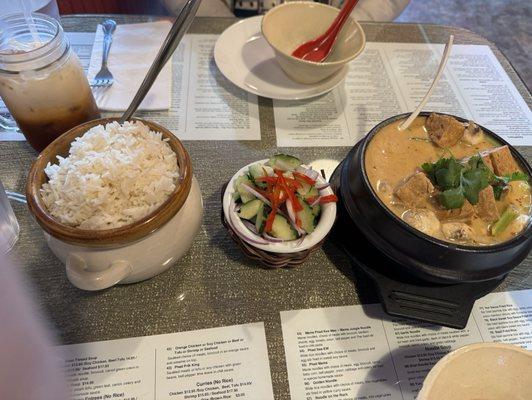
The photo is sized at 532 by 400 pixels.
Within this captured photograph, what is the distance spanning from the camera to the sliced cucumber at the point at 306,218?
81cm

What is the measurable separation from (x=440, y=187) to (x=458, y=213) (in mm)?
66

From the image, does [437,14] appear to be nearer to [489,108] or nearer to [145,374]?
[489,108]

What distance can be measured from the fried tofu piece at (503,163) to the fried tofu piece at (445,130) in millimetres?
101

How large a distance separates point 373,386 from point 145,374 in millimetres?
426

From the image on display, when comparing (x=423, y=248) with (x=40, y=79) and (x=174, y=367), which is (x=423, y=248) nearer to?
(x=174, y=367)

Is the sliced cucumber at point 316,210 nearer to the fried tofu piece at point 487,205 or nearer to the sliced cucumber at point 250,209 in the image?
the sliced cucumber at point 250,209

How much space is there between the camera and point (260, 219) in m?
0.83

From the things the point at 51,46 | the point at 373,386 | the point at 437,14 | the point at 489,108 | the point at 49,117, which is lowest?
the point at 437,14

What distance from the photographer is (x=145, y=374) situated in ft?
2.58

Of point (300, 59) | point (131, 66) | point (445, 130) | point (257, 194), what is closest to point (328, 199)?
point (257, 194)

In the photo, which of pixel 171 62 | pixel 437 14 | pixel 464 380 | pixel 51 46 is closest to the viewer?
pixel 464 380

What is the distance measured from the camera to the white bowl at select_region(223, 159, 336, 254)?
0.79m

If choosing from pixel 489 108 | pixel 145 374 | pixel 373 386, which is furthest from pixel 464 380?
pixel 489 108

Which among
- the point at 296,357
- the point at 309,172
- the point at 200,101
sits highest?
the point at 309,172
